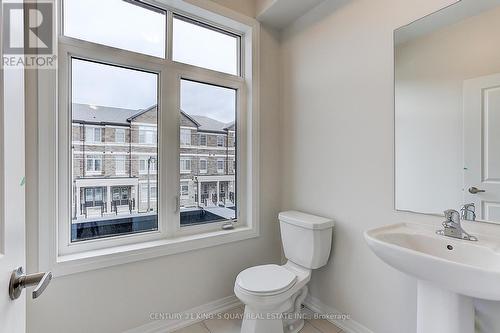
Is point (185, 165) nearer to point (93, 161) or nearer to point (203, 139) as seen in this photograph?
point (203, 139)

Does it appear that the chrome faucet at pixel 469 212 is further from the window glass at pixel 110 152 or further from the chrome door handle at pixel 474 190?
the window glass at pixel 110 152

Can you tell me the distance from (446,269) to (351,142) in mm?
999

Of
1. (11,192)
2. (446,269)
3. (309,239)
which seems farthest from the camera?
(309,239)

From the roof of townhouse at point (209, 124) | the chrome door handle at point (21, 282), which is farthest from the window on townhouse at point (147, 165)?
the chrome door handle at point (21, 282)

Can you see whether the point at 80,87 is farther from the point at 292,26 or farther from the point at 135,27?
the point at 292,26

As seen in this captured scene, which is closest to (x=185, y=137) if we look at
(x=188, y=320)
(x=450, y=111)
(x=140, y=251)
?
(x=140, y=251)

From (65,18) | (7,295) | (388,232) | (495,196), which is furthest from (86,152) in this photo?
(495,196)

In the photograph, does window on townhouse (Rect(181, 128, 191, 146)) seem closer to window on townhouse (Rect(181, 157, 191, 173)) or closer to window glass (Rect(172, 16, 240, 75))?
window on townhouse (Rect(181, 157, 191, 173))

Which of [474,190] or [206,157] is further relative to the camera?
[206,157]

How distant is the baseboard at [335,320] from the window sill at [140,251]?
0.72 meters

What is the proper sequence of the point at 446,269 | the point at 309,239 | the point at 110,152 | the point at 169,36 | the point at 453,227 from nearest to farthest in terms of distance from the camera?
the point at 446,269, the point at 453,227, the point at 110,152, the point at 309,239, the point at 169,36

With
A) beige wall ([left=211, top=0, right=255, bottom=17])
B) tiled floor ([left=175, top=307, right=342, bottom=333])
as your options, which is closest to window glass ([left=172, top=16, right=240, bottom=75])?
beige wall ([left=211, top=0, right=255, bottom=17])

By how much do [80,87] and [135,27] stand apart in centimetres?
61

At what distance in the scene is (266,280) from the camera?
1604 mm
